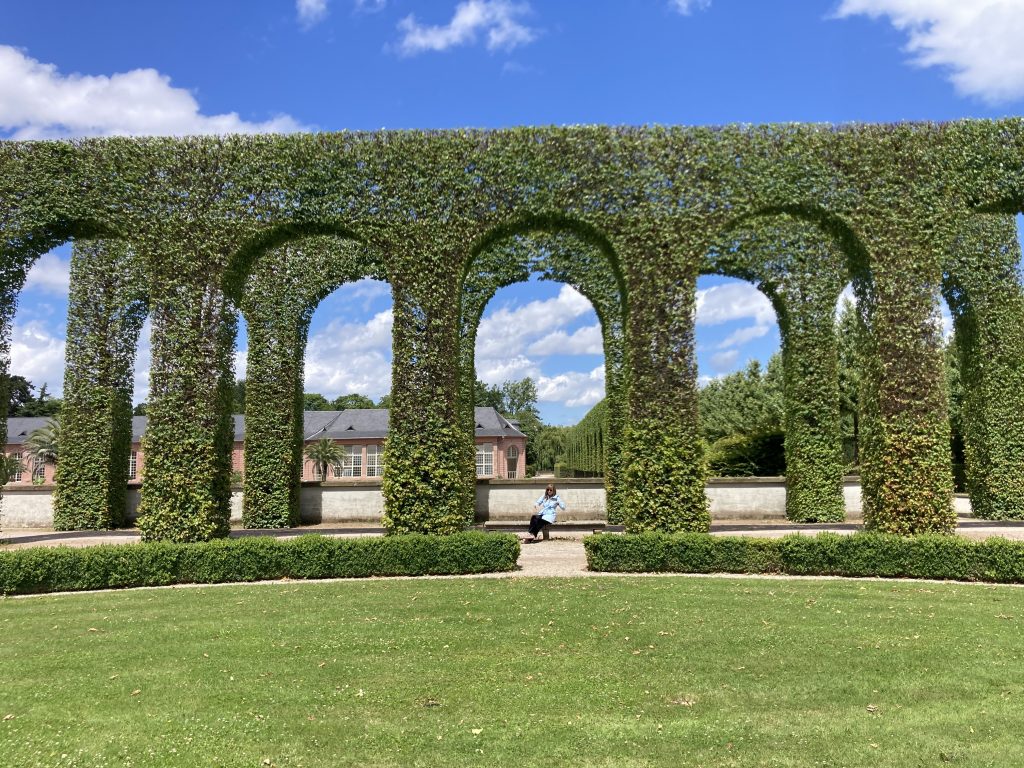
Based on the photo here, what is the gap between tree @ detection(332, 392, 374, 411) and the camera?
90.8 metres

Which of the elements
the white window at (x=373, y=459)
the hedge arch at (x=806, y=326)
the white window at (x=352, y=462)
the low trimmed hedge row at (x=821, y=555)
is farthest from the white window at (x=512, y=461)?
the low trimmed hedge row at (x=821, y=555)

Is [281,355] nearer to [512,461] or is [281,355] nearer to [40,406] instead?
[512,461]

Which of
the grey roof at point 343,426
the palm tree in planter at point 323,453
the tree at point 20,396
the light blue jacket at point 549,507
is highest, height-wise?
the tree at point 20,396

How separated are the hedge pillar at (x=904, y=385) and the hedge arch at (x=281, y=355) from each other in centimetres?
1242

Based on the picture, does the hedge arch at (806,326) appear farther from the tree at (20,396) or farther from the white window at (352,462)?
the tree at (20,396)

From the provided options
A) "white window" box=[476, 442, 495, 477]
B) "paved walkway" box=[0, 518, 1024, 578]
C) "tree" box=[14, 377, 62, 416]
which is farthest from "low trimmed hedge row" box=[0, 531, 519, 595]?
"tree" box=[14, 377, 62, 416]

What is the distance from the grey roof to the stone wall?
33.2 meters

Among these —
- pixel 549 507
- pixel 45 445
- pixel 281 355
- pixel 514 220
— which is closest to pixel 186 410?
pixel 281 355

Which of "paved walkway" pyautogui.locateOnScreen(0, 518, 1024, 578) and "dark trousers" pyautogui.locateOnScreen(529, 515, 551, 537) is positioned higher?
"dark trousers" pyautogui.locateOnScreen(529, 515, 551, 537)

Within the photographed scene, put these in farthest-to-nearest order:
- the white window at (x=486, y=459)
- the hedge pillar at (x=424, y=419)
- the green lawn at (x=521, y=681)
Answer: the white window at (x=486, y=459), the hedge pillar at (x=424, y=419), the green lawn at (x=521, y=681)

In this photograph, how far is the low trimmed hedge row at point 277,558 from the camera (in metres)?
10.3

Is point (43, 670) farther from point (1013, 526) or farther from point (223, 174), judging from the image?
point (1013, 526)

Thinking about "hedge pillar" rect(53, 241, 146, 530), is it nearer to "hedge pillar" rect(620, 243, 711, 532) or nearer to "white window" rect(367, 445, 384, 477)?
"hedge pillar" rect(620, 243, 711, 532)

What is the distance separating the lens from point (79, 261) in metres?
18.3
